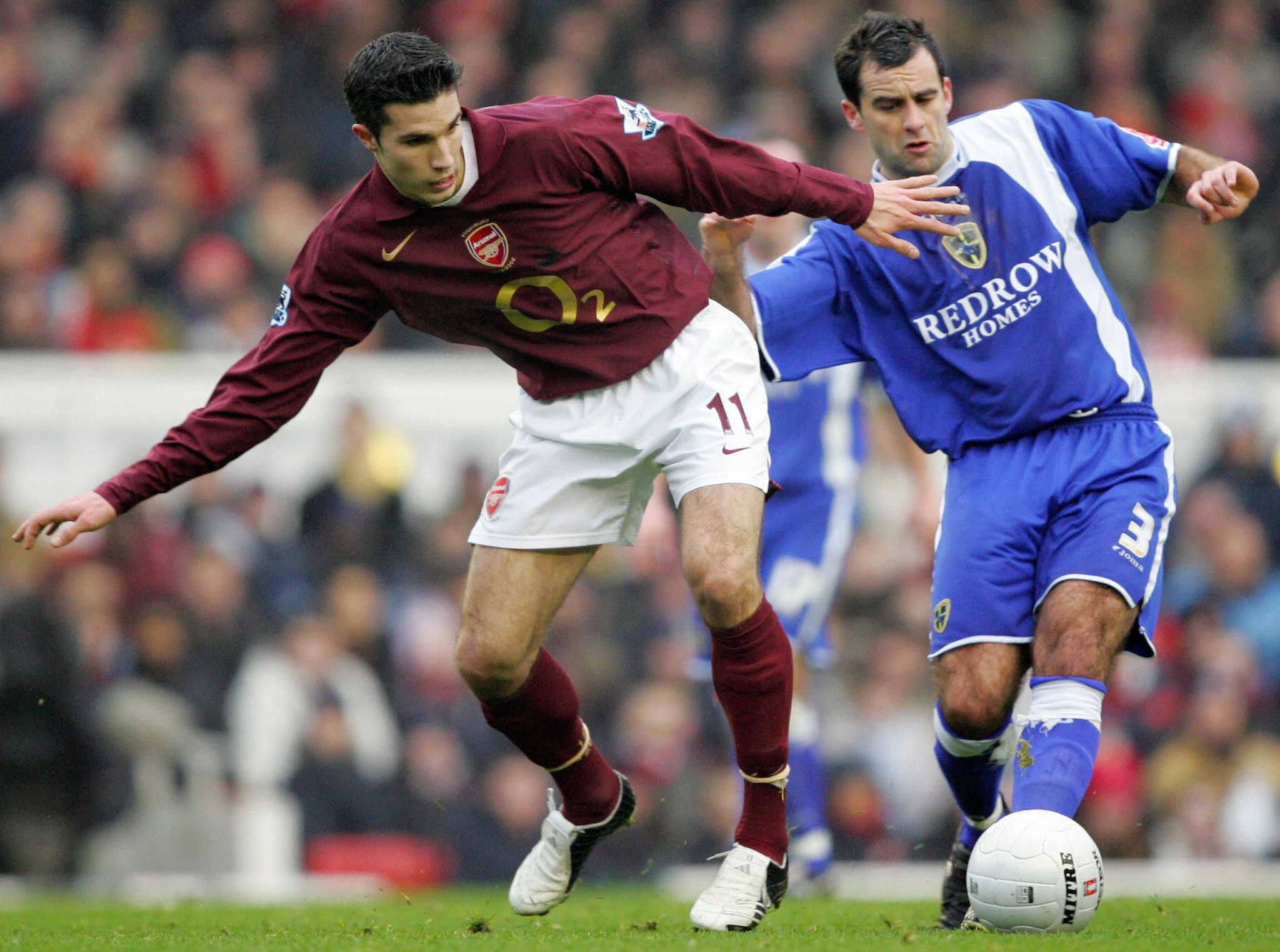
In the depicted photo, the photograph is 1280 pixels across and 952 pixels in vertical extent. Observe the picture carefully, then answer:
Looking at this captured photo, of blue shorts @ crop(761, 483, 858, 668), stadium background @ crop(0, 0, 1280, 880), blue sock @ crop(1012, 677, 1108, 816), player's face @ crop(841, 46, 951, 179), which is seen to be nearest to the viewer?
blue sock @ crop(1012, 677, 1108, 816)

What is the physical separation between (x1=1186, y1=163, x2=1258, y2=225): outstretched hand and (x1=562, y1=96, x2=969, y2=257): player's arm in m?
0.75

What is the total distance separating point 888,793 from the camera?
1042cm

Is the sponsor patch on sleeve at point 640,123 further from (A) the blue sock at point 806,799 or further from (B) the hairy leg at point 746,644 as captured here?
(A) the blue sock at point 806,799

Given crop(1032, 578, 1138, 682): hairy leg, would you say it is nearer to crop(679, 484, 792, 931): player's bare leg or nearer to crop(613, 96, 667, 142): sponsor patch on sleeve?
crop(679, 484, 792, 931): player's bare leg

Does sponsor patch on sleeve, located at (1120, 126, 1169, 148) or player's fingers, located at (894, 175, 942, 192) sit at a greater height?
sponsor patch on sleeve, located at (1120, 126, 1169, 148)

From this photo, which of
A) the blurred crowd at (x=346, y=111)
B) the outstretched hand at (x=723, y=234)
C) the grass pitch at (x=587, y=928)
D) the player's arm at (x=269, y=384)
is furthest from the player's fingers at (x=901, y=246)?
the blurred crowd at (x=346, y=111)

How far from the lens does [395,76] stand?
496 centimetres

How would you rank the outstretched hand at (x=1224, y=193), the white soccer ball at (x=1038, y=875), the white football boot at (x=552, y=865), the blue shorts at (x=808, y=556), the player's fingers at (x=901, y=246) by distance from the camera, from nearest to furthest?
the white soccer ball at (x=1038, y=875) < the player's fingers at (x=901, y=246) < the outstretched hand at (x=1224, y=193) < the white football boot at (x=552, y=865) < the blue shorts at (x=808, y=556)

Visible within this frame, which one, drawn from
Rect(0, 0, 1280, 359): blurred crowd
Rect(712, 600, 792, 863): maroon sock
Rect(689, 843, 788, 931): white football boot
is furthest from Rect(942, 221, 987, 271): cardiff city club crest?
Rect(0, 0, 1280, 359): blurred crowd

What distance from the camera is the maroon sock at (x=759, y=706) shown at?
5125mm

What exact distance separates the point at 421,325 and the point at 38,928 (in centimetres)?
238

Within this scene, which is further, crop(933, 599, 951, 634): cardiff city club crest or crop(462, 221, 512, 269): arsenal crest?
crop(933, 599, 951, 634): cardiff city club crest

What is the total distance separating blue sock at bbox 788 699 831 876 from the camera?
288 inches

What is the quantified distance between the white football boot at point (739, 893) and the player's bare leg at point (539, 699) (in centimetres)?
74
